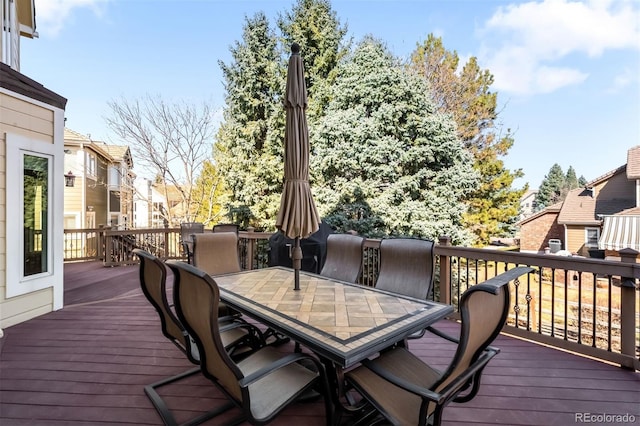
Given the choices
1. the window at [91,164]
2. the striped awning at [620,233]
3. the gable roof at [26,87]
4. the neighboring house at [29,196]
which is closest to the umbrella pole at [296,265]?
the neighboring house at [29,196]

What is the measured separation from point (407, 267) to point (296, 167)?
142 cm

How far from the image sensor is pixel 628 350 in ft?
8.55

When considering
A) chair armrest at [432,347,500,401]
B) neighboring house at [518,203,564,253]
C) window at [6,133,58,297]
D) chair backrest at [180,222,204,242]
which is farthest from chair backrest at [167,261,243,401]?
neighboring house at [518,203,564,253]

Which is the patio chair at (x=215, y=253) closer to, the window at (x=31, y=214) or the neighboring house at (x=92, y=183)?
the window at (x=31, y=214)

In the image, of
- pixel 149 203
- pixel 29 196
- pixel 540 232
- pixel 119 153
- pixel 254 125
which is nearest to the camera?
pixel 29 196

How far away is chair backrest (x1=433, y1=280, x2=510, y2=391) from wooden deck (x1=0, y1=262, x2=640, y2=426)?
88cm

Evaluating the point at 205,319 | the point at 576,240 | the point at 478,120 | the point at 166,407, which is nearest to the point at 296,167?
the point at 205,319

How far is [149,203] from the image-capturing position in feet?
36.5

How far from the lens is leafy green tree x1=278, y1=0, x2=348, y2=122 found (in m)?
→ 10.4

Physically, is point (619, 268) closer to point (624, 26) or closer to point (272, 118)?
point (624, 26)

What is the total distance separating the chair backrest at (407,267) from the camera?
2.72 m

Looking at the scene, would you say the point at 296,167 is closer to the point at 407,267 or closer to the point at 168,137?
the point at 407,267

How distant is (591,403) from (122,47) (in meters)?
13.0

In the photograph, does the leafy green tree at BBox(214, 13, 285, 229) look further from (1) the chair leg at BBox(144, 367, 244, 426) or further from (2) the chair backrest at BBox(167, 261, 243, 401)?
(2) the chair backrest at BBox(167, 261, 243, 401)
